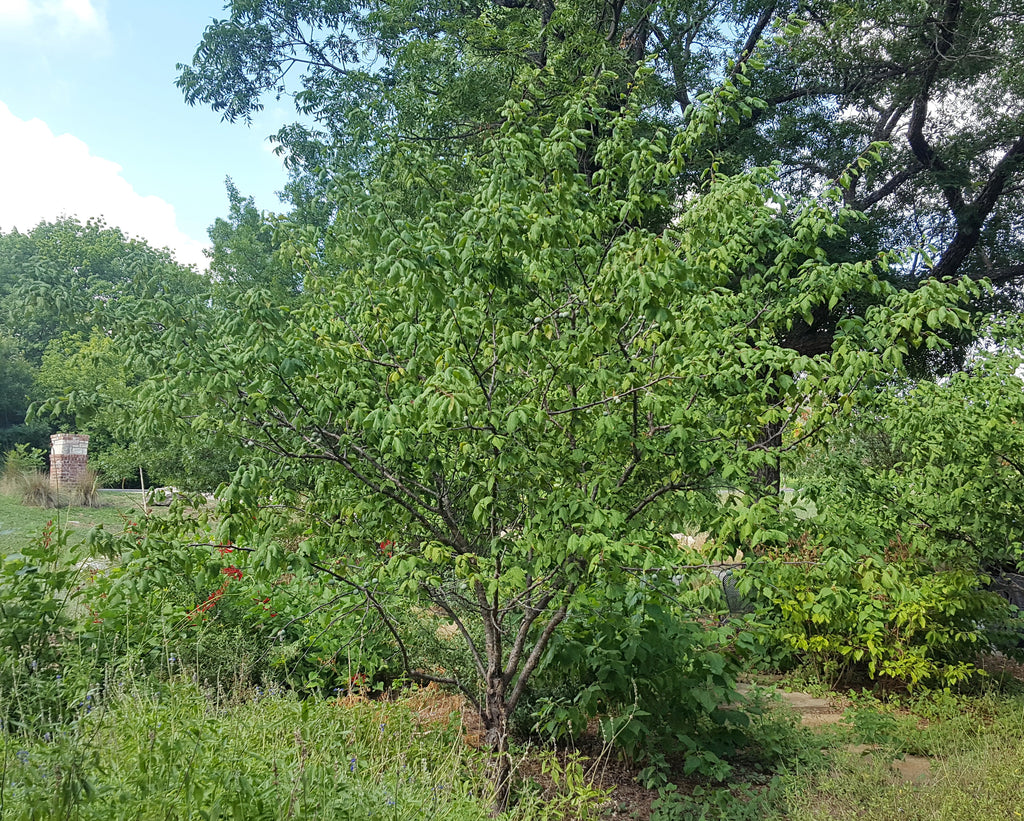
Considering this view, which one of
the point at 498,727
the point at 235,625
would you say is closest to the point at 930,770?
the point at 498,727

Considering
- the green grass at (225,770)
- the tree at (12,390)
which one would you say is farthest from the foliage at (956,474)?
the tree at (12,390)

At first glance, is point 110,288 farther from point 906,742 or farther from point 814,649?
point 814,649

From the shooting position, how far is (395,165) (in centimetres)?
393

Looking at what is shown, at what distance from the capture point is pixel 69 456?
17688mm

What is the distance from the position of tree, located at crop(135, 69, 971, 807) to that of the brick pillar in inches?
657

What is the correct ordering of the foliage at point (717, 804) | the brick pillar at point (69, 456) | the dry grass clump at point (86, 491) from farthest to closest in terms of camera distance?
the brick pillar at point (69, 456) → the dry grass clump at point (86, 491) → the foliage at point (717, 804)

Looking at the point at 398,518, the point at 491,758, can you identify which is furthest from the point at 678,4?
the point at 491,758

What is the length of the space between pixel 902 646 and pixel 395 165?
5.72 m

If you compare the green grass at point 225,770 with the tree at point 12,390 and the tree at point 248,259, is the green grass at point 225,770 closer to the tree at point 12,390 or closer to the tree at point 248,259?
the tree at point 248,259

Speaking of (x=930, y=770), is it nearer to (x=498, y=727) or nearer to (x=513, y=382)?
(x=498, y=727)

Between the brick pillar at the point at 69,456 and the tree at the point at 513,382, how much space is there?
54.7ft

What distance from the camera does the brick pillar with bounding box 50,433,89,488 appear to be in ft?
56.2

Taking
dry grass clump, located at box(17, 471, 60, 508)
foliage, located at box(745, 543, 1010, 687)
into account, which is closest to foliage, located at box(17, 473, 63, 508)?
dry grass clump, located at box(17, 471, 60, 508)

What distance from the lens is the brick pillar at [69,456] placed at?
56.2 feet
